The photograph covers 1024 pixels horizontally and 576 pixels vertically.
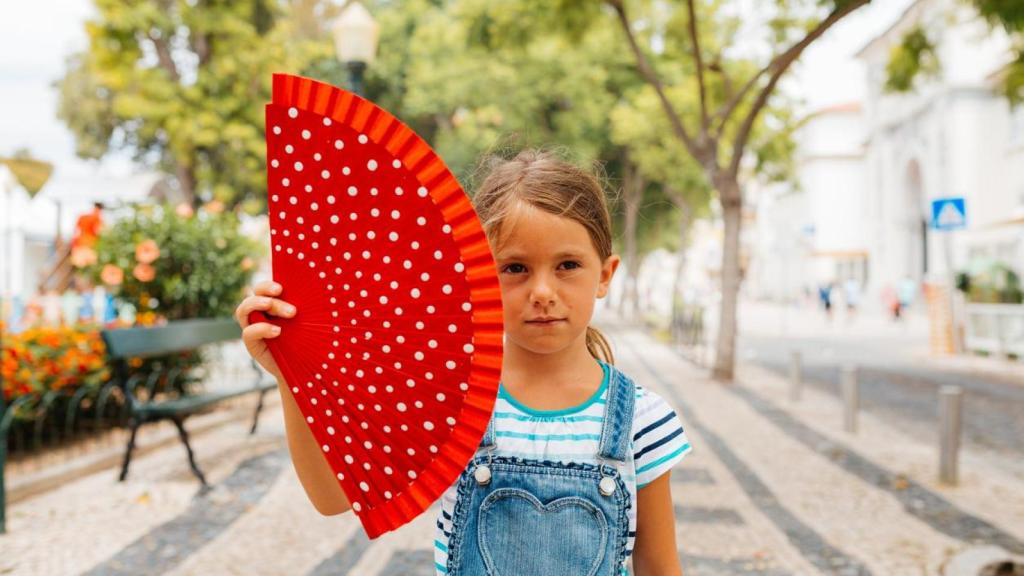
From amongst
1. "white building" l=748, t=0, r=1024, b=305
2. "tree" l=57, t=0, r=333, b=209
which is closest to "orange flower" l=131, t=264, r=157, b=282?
"tree" l=57, t=0, r=333, b=209

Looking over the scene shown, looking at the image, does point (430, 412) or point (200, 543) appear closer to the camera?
point (430, 412)

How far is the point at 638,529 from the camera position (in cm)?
151

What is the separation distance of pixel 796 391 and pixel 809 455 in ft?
10.2

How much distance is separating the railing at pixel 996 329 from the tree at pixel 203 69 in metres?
13.4

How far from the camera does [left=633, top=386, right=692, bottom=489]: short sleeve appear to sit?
1438 millimetres

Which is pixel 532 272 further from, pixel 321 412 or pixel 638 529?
pixel 638 529

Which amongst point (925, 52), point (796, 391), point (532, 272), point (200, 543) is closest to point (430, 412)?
point (532, 272)

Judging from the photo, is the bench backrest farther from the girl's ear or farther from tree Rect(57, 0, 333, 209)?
tree Rect(57, 0, 333, 209)

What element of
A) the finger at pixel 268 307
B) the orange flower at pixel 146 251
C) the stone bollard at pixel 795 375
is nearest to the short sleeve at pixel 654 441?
the finger at pixel 268 307

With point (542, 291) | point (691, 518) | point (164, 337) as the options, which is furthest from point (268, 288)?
point (164, 337)

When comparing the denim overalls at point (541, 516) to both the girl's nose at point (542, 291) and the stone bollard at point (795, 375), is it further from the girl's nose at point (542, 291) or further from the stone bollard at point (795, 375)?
the stone bollard at point (795, 375)

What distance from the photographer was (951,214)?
35.8 ft

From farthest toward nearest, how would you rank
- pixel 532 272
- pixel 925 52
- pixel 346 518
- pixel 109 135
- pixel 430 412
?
pixel 109 135 < pixel 925 52 < pixel 346 518 < pixel 532 272 < pixel 430 412

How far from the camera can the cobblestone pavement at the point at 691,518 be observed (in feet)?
12.6
